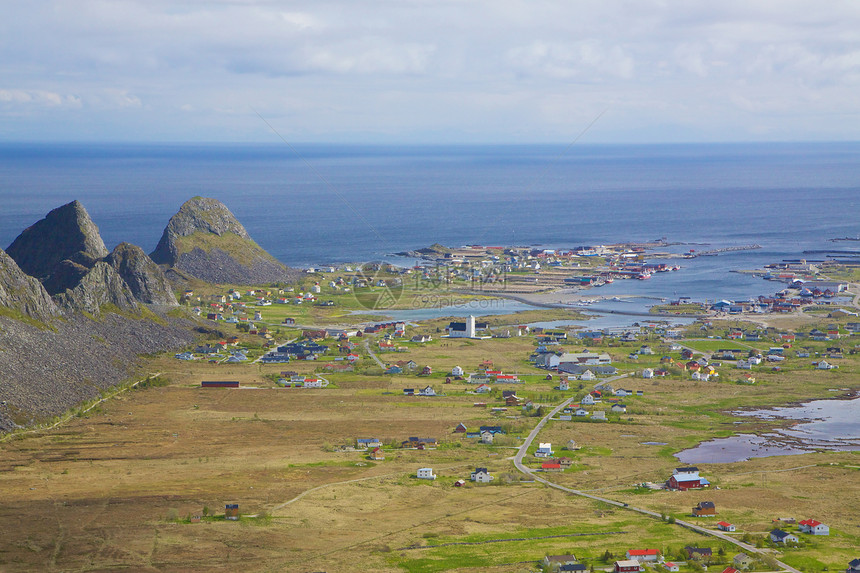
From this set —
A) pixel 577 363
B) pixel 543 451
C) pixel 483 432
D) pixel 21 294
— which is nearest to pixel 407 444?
pixel 483 432

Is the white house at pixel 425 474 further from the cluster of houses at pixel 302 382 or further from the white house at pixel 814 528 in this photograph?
the cluster of houses at pixel 302 382

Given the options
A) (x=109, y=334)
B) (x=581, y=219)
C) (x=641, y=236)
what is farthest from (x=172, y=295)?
(x=581, y=219)

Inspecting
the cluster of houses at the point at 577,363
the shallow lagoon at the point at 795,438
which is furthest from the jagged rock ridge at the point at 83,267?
the shallow lagoon at the point at 795,438

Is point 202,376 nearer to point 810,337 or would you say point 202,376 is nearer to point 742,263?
point 810,337

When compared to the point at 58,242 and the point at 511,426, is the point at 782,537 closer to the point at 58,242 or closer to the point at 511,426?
the point at 511,426

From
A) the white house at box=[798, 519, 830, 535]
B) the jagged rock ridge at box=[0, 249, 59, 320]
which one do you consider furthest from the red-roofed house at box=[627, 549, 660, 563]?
the jagged rock ridge at box=[0, 249, 59, 320]

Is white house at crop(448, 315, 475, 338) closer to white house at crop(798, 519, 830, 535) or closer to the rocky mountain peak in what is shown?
the rocky mountain peak
